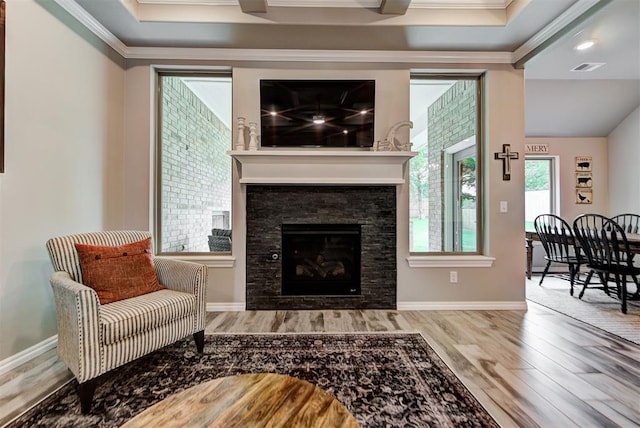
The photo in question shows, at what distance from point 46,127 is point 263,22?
197 cm

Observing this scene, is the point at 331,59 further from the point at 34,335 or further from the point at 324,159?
the point at 34,335

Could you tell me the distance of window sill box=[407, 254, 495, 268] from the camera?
3086 millimetres

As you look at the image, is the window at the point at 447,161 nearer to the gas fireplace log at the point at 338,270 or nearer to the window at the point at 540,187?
the gas fireplace log at the point at 338,270

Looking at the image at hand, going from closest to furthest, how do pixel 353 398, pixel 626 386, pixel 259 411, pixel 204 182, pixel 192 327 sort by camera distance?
pixel 259 411, pixel 353 398, pixel 626 386, pixel 192 327, pixel 204 182

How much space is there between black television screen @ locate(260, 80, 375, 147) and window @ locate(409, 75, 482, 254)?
2.58 feet

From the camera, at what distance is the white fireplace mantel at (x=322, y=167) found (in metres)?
2.87

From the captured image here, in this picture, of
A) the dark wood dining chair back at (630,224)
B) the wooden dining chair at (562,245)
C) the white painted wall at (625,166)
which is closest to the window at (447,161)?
the wooden dining chair at (562,245)

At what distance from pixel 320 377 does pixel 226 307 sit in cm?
158

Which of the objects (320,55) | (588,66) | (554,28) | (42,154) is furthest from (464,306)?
(42,154)

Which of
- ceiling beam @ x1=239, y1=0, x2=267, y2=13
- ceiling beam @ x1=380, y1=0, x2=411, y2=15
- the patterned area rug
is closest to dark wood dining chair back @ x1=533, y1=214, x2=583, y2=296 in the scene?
the patterned area rug

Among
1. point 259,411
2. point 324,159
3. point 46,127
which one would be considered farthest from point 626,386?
point 46,127

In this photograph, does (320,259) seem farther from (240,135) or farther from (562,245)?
(562,245)

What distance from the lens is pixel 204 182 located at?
3.21 metres

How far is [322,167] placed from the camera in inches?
115
